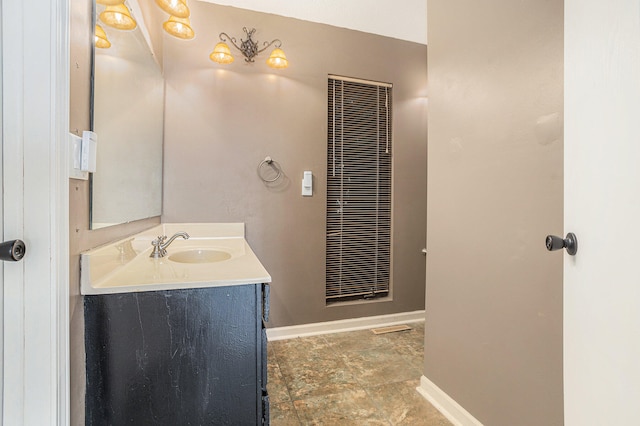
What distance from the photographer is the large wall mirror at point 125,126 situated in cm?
109

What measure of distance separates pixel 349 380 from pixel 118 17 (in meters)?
2.30

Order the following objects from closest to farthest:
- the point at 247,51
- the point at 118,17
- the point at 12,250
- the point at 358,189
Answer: the point at 12,250 → the point at 118,17 → the point at 247,51 → the point at 358,189

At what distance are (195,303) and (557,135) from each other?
4.79 feet

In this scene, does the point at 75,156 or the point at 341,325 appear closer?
the point at 75,156

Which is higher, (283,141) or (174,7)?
(174,7)

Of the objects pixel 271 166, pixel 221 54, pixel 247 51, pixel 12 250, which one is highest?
pixel 247 51

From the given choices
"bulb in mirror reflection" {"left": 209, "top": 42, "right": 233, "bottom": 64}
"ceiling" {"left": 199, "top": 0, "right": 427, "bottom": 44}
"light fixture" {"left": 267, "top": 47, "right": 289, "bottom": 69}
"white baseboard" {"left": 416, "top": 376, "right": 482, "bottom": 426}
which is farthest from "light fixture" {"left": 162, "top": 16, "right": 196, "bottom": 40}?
"white baseboard" {"left": 416, "top": 376, "right": 482, "bottom": 426}

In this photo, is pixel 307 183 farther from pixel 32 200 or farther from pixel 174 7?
pixel 32 200

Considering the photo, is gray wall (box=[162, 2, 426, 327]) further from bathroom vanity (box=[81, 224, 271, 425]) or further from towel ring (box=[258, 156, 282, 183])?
bathroom vanity (box=[81, 224, 271, 425])

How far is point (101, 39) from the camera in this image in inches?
42.5

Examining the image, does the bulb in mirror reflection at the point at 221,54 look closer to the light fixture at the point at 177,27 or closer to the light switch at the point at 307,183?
the light fixture at the point at 177,27
